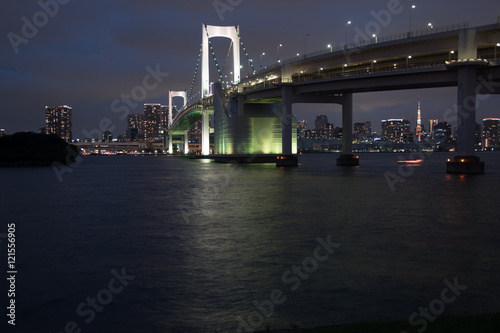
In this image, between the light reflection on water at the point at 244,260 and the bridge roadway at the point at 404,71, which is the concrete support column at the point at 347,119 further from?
the light reflection on water at the point at 244,260

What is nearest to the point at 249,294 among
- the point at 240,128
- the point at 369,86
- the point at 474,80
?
the point at 474,80

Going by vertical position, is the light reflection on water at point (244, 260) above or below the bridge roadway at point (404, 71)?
below

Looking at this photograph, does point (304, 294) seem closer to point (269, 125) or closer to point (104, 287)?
point (104, 287)

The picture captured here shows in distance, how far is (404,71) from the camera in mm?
42000

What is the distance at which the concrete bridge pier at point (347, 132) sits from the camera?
61.5m

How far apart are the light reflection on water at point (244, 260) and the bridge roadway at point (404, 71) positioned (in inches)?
752

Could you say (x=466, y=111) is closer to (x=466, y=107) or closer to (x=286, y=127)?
(x=466, y=107)

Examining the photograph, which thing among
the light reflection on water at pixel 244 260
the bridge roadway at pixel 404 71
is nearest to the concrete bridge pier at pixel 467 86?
the bridge roadway at pixel 404 71

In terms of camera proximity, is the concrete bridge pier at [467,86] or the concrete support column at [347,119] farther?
the concrete support column at [347,119]

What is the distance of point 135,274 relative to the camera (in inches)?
381

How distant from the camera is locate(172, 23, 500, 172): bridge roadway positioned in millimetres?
38031

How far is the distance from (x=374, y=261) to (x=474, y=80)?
33.3m

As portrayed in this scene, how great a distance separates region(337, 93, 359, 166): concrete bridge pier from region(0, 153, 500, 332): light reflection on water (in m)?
39.9

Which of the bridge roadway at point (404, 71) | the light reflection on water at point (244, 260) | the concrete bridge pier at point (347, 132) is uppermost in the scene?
the bridge roadway at point (404, 71)
